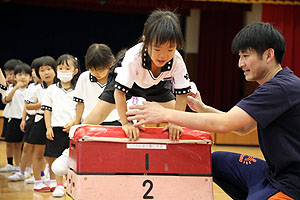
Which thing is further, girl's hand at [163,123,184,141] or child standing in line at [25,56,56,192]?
child standing in line at [25,56,56,192]

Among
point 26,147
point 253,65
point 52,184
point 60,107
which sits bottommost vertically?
point 52,184

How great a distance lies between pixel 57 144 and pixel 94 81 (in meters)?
0.84

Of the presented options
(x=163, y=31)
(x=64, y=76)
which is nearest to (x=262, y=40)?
(x=163, y=31)

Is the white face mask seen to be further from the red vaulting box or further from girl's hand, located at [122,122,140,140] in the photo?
girl's hand, located at [122,122,140,140]

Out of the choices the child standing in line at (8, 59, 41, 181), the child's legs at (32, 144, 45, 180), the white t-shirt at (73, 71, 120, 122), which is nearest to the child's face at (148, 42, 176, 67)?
the white t-shirt at (73, 71, 120, 122)

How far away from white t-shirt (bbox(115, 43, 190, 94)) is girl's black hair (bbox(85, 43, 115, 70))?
2.53ft

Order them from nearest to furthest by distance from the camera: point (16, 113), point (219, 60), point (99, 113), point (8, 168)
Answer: point (99, 113), point (8, 168), point (16, 113), point (219, 60)

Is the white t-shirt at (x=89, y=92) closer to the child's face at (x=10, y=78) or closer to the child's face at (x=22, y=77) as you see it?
the child's face at (x=22, y=77)

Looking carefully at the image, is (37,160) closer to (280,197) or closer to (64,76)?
(64,76)

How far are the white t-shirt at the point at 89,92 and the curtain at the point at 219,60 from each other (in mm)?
7101

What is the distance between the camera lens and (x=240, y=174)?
2428 mm

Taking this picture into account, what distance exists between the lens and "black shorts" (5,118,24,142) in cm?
529

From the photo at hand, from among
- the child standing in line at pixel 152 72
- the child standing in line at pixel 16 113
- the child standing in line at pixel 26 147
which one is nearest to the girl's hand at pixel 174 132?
the child standing in line at pixel 152 72

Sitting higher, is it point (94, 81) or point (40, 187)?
point (94, 81)
